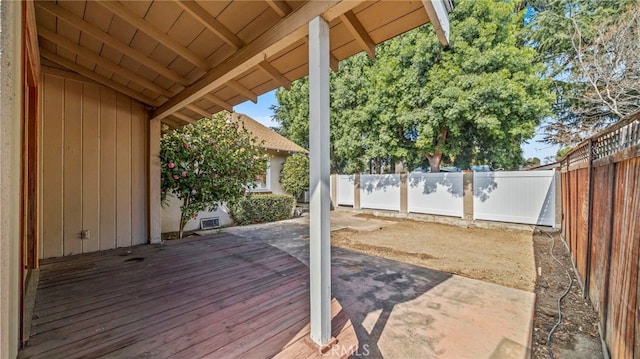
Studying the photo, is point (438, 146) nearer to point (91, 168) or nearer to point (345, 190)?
point (345, 190)

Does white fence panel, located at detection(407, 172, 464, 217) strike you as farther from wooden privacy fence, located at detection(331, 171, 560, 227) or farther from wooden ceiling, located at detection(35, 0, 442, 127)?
wooden ceiling, located at detection(35, 0, 442, 127)

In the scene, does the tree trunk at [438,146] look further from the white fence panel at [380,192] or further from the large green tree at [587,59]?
the large green tree at [587,59]

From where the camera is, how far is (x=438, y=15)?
1813 millimetres

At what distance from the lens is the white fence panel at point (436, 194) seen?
28.4 ft

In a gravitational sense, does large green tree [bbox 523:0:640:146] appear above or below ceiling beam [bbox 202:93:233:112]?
above

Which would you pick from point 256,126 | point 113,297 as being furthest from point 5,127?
point 256,126

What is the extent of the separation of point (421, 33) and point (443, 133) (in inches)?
140

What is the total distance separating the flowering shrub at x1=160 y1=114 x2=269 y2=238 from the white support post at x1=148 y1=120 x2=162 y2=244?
14.7 inches

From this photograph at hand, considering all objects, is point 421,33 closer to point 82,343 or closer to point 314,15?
point 314,15

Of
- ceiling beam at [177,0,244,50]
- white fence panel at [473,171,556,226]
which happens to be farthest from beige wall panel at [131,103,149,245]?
white fence panel at [473,171,556,226]

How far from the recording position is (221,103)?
3803 millimetres

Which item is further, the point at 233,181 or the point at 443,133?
the point at 443,133

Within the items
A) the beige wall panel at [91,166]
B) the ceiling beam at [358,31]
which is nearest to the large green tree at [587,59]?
the ceiling beam at [358,31]

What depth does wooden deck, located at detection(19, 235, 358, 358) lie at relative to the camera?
5.58 feet
